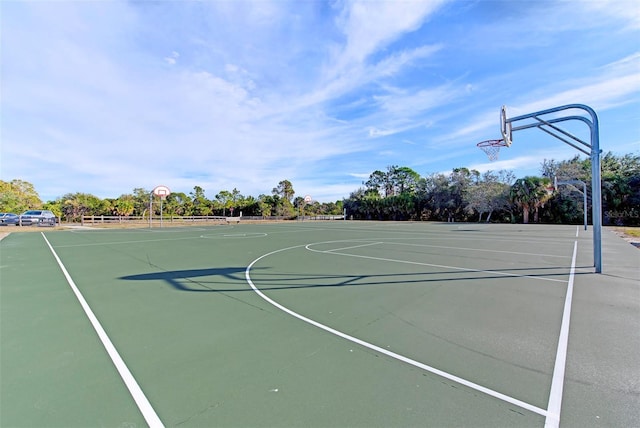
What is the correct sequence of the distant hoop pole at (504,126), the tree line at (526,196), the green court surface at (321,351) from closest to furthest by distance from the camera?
the green court surface at (321,351), the distant hoop pole at (504,126), the tree line at (526,196)

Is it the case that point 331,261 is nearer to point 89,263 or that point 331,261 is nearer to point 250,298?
point 250,298

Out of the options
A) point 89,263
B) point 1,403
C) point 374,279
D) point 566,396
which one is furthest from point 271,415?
point 89,263

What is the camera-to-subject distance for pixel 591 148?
704cm

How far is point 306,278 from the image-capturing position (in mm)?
6391

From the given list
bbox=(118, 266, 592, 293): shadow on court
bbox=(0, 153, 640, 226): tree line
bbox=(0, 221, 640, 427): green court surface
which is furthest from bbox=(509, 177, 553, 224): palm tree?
bbox=(0, 221, 640, 427): green court surface

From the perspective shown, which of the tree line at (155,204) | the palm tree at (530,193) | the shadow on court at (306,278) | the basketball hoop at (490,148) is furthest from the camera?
the tree line at (155,204)

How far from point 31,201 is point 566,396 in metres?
68.8

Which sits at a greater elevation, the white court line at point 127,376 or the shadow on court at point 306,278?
the shadow on court at point 306,278

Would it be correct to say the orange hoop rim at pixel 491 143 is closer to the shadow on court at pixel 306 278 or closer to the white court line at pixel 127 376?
the shadow on court at pixel 306 278

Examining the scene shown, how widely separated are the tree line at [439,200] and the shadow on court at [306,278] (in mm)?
20812

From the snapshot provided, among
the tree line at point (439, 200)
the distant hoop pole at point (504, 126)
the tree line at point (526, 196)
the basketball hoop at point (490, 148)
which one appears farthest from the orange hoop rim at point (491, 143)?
the tree line at point (526, 196)

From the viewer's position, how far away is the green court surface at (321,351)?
7.02 feet

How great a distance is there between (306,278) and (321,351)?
335 centimetres

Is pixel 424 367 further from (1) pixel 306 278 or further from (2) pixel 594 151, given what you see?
(2) pixel 594 151
